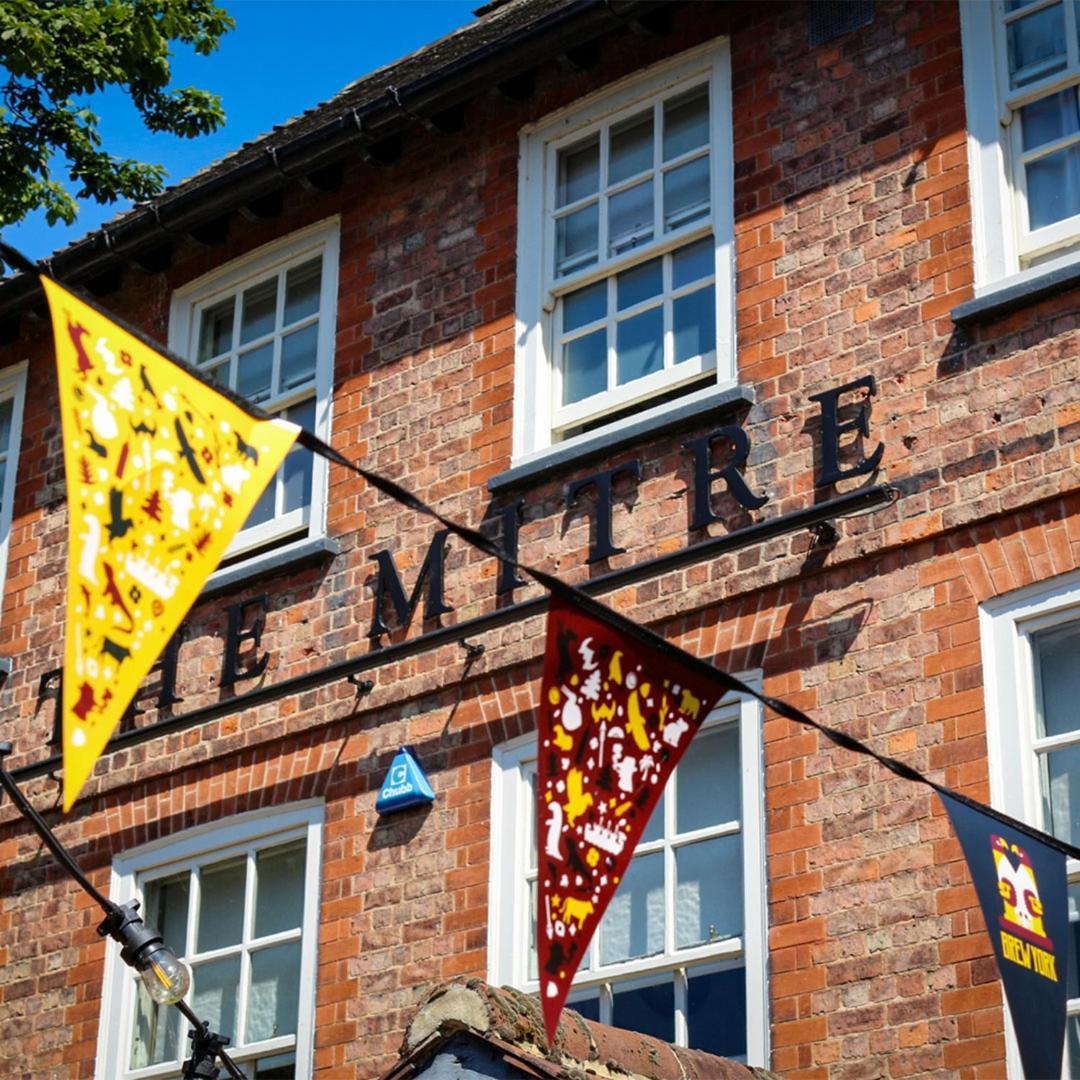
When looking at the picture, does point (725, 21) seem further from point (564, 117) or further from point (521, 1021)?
point (521, 1021)

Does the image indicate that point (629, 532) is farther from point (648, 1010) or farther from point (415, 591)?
point (648, 1010)

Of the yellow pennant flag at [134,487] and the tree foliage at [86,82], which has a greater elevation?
the tree foliage at [86,82]

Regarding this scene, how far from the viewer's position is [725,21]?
37.0 feet

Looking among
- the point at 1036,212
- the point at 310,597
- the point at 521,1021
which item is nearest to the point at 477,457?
the point at 310,597

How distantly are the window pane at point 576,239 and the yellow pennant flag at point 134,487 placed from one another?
492 cm

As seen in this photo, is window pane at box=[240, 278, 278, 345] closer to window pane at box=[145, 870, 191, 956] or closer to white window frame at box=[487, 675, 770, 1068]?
window pane at box=[145, 870, 191, 956]

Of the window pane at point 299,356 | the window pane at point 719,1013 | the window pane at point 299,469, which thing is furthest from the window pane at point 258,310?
the window pane at point 719,1013

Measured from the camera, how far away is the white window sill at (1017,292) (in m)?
9.35

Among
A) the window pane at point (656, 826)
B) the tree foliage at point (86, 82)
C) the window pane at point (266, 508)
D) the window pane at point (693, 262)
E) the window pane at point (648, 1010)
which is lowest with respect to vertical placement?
the window pane at point (648, 1010)

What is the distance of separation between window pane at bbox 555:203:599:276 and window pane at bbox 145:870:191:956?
11.9 feet

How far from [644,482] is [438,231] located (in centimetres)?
240

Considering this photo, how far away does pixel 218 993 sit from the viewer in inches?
440

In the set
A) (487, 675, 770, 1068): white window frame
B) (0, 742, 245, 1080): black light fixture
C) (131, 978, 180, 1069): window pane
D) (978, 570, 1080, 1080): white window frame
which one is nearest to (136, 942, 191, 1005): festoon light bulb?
(0, 742, 245, 1080): black light fixture

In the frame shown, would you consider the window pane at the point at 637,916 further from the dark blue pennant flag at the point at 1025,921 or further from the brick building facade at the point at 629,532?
the dark blue pennant flag at the point at 1025,921
